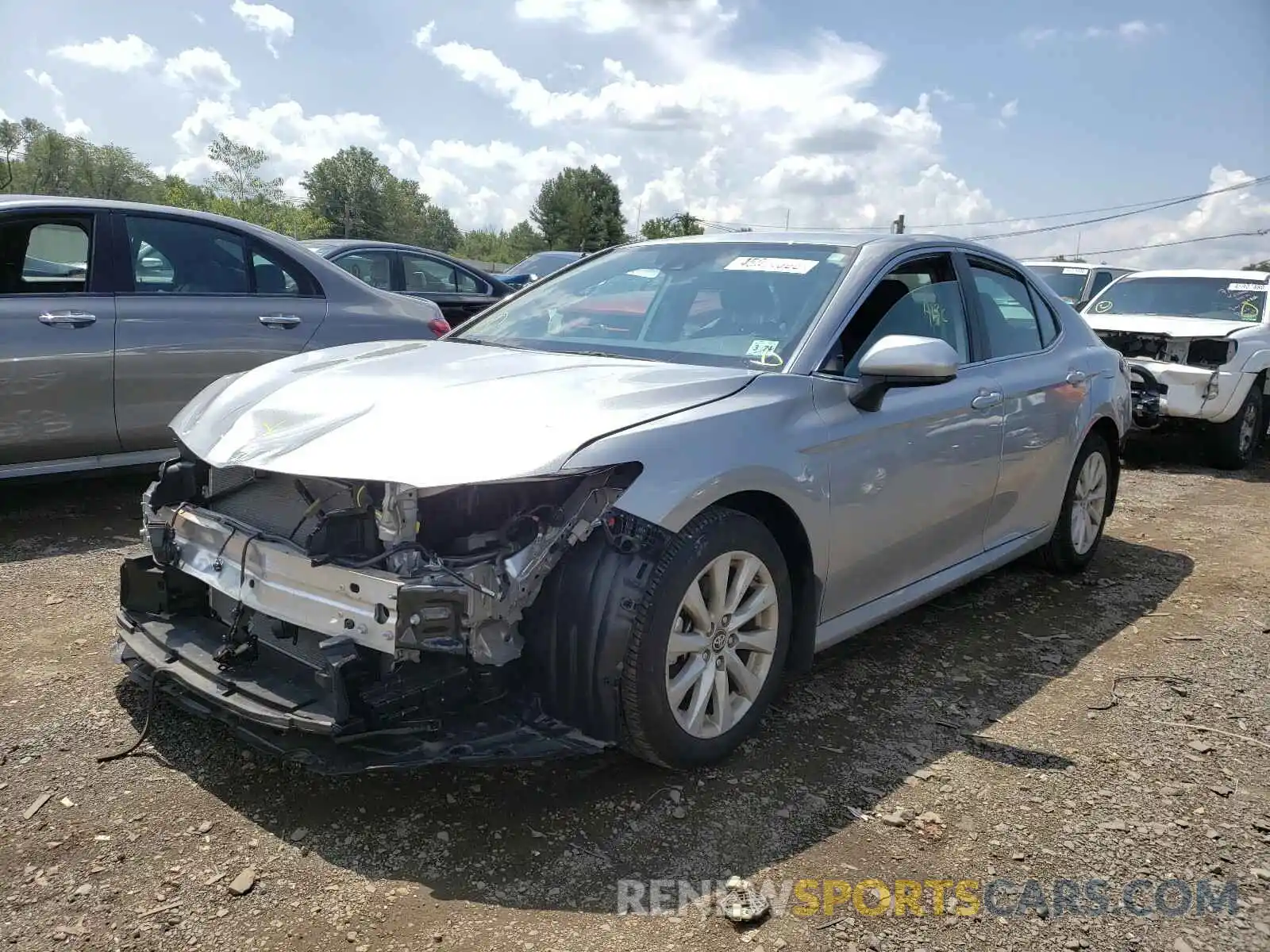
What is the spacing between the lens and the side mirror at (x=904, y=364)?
2980 millimetres

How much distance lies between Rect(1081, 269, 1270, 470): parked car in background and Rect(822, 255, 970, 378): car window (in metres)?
4.20

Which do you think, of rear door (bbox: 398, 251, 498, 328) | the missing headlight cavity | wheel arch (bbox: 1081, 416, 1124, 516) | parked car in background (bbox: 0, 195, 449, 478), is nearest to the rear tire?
the missing headlight cavity

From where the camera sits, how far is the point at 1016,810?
110 inches

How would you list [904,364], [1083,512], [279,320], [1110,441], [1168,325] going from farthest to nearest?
1. [1168,325]
2. [279,320]
3. [1110,441]
4. [1083,512]
5. [904,364]

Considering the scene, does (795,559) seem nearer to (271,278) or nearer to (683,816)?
(683,816)

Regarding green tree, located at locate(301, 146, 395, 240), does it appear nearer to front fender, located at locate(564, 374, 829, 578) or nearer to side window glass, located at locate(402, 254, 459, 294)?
side window glass, located at locate(402, 254, 459, 294)

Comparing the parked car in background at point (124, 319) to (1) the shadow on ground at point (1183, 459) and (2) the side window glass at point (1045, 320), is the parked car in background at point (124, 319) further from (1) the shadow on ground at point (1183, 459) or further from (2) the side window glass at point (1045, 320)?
(1) the shadow on ground at point (1183, 459)

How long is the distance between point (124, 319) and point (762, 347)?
3.56 meters

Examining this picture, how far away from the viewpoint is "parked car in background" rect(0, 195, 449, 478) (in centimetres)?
474

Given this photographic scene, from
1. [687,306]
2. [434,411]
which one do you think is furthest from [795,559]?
[434,411]

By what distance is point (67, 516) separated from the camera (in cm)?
519

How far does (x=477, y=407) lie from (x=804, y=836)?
1462mm

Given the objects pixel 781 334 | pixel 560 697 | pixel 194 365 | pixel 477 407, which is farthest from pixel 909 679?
pixel 194 365

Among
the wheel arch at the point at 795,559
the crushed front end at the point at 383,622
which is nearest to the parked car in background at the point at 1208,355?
the wheel arch at the point at 795,559
